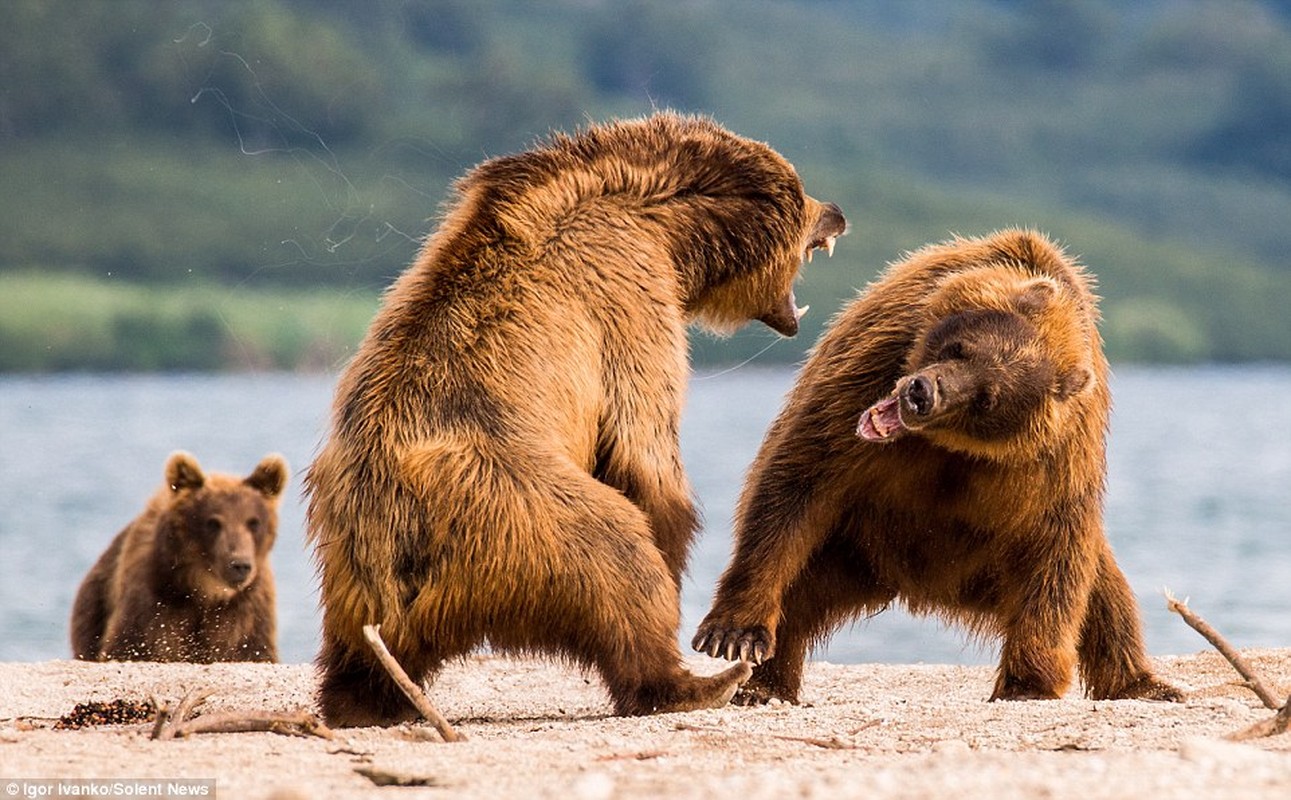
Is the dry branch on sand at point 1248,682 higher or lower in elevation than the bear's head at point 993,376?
lower

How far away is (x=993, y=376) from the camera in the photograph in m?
5.73

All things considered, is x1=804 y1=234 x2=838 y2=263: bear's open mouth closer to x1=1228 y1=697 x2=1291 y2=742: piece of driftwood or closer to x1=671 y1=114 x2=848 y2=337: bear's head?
x1=671 y1=114 x2=848 y2=337: bear's head

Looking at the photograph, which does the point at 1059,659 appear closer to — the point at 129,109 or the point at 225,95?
the point at 225,95

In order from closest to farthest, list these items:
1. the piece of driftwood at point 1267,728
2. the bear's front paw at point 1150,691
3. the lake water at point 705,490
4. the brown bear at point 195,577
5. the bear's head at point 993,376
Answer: the piece of driftwood at point 1267,728
the bear's head at point 993,376
the bear's front paw at point 1150,691
the brown bear at point 195,577
the lake water at point 705,490

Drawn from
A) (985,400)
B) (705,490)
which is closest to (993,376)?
(985,400)

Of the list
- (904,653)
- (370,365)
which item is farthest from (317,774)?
(904,653)

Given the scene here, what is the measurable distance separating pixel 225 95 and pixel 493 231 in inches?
51.4

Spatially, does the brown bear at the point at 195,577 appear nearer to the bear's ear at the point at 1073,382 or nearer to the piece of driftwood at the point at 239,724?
the piece of driftwood at the point at 239,724

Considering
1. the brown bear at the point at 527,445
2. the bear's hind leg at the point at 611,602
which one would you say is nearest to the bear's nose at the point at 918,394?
the brown bear at the point at 527,445

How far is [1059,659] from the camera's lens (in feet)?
20.2

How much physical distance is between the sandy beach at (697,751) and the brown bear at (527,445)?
12.1 inches

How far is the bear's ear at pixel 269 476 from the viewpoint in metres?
10.7

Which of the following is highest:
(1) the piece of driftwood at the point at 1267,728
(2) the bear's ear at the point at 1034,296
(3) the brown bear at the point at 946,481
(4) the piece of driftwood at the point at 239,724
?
(2) the bear's ear at the point at 1034,296

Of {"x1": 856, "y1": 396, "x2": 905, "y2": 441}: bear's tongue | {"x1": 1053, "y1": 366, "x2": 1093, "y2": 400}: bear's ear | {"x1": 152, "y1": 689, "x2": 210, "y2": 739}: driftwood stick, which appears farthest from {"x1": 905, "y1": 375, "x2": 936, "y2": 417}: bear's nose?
{"x1": 152, "y1": 689, "x2": 210, "y2": 739}: driftwood stick
